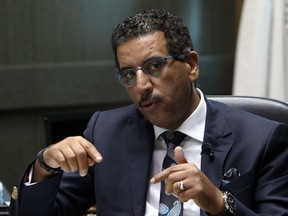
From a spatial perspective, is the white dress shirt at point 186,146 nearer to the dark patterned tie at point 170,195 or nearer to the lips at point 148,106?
the dark patterned tie at point 170,195

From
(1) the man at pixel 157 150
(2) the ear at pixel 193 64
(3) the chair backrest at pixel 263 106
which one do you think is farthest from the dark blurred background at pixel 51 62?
(2) the ear at pixel 193 64

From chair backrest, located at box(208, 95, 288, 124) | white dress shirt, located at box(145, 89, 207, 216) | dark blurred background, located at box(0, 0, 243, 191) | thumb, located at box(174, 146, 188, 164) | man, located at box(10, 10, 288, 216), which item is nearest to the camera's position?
thumb, located at box(174, 146, 188, 164)

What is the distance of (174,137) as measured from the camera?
2240 millimetres

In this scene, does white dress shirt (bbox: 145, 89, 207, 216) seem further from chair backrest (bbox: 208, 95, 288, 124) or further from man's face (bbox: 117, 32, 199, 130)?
chair backrest (bbox: 208, 95, 288, 124)

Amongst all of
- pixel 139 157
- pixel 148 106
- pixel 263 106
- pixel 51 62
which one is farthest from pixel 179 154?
pixel 51 62

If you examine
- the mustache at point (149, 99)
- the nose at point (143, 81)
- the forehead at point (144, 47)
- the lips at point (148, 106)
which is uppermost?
the forehead at point (144, 47)

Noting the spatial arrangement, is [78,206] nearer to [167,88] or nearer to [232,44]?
[167,88]

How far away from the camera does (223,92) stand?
4.71 metres

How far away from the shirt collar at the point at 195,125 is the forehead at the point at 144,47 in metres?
0.25

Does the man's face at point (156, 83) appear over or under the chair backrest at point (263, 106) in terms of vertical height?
over

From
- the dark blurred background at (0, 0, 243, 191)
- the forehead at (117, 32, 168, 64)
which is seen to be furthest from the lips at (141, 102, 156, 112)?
the dark blurred background at (0, 0, 243, 191)

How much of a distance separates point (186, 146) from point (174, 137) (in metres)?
0.05

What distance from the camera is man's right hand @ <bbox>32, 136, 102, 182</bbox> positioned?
77.1 inches

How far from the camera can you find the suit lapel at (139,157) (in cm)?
220
